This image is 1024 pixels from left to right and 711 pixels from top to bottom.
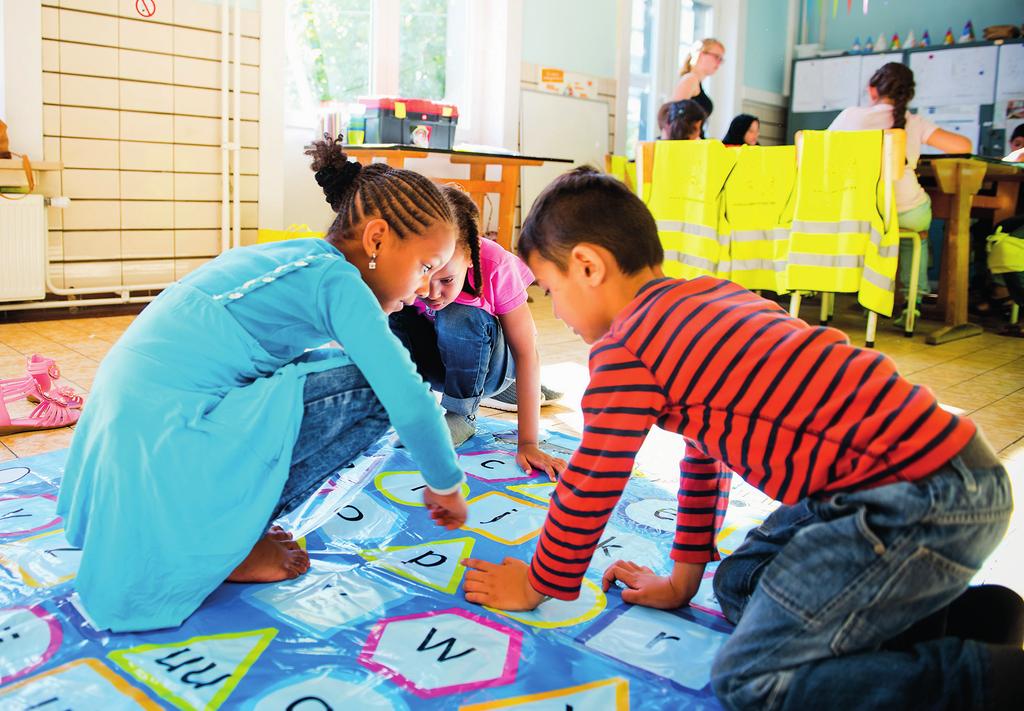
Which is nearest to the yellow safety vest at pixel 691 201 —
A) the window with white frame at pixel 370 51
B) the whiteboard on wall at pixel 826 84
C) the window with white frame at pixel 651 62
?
the window with white frame at pixel 370 51

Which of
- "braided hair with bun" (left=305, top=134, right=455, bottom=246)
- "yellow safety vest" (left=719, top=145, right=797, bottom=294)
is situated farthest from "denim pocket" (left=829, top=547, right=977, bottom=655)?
"yellow safety vest" (left=719, top=145, right=797, bottom=294)

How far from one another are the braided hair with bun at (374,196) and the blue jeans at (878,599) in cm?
69

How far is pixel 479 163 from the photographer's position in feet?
13.9

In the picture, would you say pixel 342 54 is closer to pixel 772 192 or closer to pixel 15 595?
pixel 772 192

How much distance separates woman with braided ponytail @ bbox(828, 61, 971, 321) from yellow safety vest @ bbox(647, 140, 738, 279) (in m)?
0.74

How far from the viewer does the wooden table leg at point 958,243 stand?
12.7 feet

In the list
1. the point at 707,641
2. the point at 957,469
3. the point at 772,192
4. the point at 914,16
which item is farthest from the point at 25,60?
the point at 914,16

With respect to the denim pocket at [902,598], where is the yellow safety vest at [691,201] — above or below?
above

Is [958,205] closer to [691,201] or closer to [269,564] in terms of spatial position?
[691,201]

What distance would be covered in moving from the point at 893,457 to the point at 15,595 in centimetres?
111

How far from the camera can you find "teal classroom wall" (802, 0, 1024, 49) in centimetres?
586

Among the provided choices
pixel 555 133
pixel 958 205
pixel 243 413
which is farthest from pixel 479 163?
pixel 243 413

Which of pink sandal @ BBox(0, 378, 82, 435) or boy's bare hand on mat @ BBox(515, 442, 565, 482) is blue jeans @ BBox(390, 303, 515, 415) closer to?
boy's bare hand on mat @ BBox(515, 442, 565, 482)

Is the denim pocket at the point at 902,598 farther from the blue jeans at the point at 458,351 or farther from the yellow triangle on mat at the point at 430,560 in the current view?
the blue jeans at the point at 458,351
